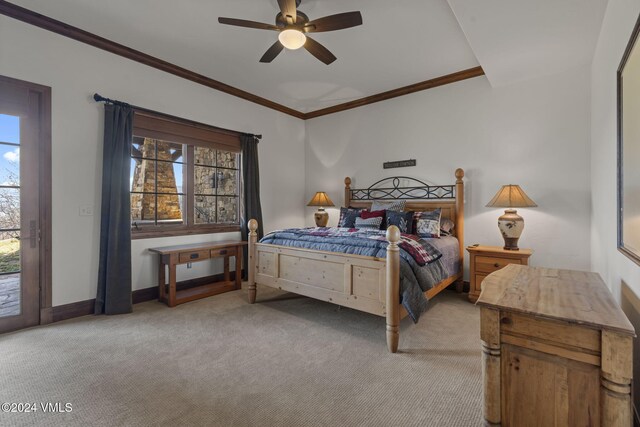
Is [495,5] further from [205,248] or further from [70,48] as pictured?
[70,48]

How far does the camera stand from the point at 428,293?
2.77 meters

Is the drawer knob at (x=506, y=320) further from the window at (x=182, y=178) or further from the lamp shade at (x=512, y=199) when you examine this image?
the window at (x=182, y=178)

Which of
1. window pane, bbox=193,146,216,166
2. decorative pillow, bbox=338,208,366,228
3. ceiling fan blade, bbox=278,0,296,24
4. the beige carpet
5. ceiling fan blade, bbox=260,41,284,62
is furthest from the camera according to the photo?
decorative pillow, bbox=338,208,366,228

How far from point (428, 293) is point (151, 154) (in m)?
3.66

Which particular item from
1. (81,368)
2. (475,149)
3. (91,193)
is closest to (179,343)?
(81,368)

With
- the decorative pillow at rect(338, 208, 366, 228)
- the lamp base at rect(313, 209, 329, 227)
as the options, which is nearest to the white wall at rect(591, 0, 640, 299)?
the decorative pillow at rect(338, 208, 366, 228)

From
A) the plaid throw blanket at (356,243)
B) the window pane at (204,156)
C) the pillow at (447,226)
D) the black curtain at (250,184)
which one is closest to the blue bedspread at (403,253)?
the plaid throw blanket at (356,243)

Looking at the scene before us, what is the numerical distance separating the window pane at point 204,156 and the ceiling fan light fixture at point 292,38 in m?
2.28

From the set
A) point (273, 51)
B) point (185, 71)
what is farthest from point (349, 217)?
point (185, 71)

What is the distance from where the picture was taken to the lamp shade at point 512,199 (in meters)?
3.21

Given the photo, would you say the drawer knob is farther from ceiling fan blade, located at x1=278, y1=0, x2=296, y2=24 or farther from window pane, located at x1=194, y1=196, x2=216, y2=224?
window pane, located at x1=194, y1=196, x2=216, y2=224

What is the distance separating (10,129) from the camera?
2729mm

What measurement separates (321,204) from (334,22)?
9.93 feet

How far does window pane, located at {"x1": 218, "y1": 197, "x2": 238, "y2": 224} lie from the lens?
4.50 m
